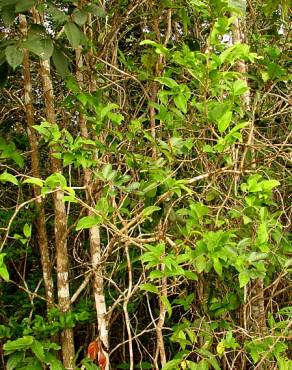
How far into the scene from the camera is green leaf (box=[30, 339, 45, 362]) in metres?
1.75

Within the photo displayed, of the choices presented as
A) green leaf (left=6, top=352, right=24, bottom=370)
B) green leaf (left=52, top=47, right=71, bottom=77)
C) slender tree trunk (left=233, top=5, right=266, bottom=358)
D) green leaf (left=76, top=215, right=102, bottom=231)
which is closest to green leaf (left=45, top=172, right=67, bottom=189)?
green leaf (left=76, top=215, right=102, bottom=231)

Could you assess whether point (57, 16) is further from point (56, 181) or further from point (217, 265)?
point (217, 265)

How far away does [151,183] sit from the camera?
5.28ft

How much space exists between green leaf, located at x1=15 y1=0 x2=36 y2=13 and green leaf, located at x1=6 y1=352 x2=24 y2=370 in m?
1.11

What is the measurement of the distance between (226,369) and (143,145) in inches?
40.8

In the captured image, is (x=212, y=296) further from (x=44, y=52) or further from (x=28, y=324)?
(x=44, y=52)

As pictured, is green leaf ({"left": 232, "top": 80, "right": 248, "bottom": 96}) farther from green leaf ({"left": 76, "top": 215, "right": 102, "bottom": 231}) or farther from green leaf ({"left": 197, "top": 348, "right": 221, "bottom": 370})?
green leaf ({"left": 197, "top": 348, "right": 221, "bottom": 370})

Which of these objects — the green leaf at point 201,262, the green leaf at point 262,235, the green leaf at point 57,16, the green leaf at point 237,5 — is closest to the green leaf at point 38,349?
the green leaf at point 201,262

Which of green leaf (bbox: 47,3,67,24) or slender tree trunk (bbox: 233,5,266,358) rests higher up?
green leaf (bbox: 47,3,67,24)

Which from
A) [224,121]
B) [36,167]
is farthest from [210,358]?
[36,167]

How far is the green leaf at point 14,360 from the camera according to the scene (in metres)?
1.77

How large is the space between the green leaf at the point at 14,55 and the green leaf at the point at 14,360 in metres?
0.97

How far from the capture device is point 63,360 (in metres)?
2.02

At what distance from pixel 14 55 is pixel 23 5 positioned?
0.47 feet
